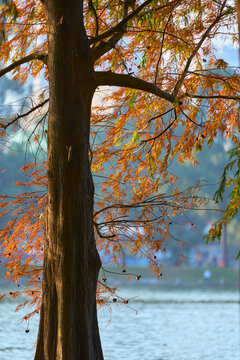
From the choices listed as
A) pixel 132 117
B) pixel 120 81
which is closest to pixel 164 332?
pixel 132 117

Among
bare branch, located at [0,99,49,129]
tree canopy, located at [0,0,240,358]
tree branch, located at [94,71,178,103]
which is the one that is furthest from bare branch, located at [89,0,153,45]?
bare branch, located at [0,99,49,129]

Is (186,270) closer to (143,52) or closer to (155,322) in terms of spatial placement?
(155,322)

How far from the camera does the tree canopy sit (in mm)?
4625

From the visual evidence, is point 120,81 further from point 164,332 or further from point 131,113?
point 164,332

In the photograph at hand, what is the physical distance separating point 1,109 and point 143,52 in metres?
1.24

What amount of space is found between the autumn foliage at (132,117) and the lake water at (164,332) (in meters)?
1.01

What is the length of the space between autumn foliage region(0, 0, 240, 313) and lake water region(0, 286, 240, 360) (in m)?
1.01

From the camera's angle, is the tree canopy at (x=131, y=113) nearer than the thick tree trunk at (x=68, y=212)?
No

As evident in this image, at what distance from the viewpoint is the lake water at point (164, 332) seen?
33.0ft

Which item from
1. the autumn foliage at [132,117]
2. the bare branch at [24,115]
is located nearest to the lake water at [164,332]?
the autumn foliage at [132,117]

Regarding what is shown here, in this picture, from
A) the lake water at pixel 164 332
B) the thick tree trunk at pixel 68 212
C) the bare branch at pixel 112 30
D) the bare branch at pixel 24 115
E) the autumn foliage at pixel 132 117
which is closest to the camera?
the thick tree trunk at pixel 68 212

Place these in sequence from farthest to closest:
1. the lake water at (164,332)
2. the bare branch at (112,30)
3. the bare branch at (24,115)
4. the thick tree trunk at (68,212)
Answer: the lake water at (164,332)
the bare branch at (24,115)
the bare branch at (112,30)
the thick tree trunk at (68,212)

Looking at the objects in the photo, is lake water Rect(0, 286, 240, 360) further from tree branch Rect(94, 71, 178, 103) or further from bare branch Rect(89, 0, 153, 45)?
bare branch Rect(89, 0, 153, 45)

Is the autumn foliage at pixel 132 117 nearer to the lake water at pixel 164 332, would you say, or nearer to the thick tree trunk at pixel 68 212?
the thick tree trunk at pixel 68 212
